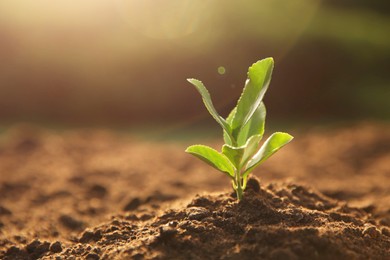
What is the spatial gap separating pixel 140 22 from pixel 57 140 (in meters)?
2.83

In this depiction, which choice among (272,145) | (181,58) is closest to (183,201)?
(272,145)

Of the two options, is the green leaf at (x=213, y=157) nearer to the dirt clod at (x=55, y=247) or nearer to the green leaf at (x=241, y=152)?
the green leaf at (x=241, y=152)

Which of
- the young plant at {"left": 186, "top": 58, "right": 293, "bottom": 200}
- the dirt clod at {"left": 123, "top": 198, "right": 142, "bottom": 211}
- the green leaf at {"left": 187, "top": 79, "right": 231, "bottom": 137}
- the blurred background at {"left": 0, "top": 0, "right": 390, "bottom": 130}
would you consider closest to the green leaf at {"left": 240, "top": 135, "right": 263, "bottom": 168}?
the young plant at {"left": 186, "top": 58, "right": 293, "bottom": 200}

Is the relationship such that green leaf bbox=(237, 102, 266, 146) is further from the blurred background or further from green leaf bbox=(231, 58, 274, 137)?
the blurred background

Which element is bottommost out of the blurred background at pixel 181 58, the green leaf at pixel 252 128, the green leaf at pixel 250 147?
the green leaf at pixel 250 147

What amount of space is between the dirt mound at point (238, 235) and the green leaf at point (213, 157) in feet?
0.44

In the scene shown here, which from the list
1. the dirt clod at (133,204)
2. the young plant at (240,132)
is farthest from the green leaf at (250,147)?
the dirt clod at (133,204)

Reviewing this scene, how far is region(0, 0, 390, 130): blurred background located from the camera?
670 centimetres

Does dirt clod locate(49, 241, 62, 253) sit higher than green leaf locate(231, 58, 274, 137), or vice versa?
green leaf locate(231, 58, 274, 137)

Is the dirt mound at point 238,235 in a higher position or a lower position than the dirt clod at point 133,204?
lower

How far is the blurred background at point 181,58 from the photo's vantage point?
22.0 ft

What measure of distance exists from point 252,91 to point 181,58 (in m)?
5.53

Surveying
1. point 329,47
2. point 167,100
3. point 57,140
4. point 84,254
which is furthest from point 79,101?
point 84,254

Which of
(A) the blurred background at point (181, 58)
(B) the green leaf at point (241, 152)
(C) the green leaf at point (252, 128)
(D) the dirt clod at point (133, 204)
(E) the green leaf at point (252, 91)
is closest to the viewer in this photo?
(B) the green leaf at point (241, 152)
